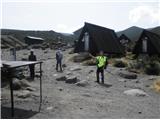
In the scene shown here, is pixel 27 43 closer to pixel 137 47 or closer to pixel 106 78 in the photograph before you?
pixel 137 47

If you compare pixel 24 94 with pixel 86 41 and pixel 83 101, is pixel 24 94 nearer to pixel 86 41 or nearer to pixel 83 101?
pixel 83 101

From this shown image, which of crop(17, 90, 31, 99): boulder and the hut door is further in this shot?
the hut door

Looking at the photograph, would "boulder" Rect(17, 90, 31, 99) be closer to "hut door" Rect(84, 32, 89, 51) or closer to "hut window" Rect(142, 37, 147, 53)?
"hut door" Rect(84, 32, 89, 51)

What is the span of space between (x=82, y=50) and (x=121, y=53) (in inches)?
228

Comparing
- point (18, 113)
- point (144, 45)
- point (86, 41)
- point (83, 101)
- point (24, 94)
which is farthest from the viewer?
point (144, 45)

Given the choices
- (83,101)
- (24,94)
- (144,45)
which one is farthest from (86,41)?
(83,101)

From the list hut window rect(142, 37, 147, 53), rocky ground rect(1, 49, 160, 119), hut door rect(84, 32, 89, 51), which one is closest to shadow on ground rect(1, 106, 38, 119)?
rocky ground rect(1, 49, 160, 119)

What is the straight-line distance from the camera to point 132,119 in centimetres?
930

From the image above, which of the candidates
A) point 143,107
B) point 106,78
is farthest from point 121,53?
point 143,107

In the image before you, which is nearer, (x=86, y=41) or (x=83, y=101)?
(x=83, y=101)

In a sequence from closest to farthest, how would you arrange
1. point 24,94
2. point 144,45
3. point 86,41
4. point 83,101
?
point 83,101
point 24,94
point 86,41
point 144,45

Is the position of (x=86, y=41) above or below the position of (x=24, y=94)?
above

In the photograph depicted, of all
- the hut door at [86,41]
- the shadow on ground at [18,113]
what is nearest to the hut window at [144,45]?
the hut door at [86,41]

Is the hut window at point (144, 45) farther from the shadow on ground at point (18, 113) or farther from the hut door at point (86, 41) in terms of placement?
the shadow on ground at point (18, 113)
